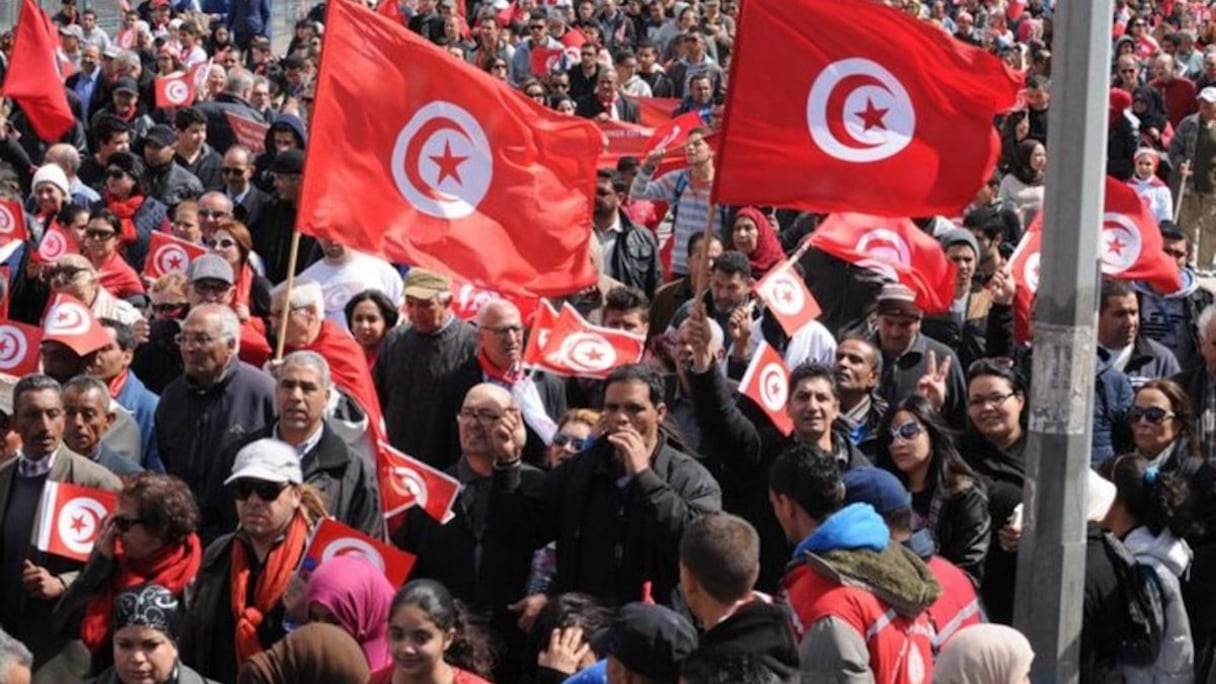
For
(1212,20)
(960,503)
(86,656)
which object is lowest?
(86,656)

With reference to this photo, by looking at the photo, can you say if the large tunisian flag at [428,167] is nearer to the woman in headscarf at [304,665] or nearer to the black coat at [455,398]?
the black coat at [455,398]

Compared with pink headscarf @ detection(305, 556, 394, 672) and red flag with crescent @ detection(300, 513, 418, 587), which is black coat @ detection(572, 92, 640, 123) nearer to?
red flag with crescent @ detection(300, 513, 418, 587)

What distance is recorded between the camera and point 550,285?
9602 millimetres

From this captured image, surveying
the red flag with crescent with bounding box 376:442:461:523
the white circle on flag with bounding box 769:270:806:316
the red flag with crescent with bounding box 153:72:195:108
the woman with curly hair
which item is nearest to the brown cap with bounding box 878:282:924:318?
the white circle on flag with bounding box 769:270:806:316

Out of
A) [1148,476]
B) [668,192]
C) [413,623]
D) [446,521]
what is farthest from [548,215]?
[668,192]

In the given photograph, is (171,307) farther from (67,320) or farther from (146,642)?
(146,642)

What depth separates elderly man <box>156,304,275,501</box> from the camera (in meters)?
9.12

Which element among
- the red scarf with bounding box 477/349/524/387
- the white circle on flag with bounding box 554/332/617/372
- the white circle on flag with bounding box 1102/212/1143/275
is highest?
the white circle on flag with bounding box 1102/212/1143/275

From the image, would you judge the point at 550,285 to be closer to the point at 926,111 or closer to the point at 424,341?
the point at 424,341

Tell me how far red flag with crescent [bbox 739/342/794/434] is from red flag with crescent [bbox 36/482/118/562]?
Answer: 2539 mm

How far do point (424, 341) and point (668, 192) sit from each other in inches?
193

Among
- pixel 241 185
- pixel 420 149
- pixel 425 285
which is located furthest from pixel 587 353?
pixel 241 185

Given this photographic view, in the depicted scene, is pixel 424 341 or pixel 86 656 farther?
pixel 424 341

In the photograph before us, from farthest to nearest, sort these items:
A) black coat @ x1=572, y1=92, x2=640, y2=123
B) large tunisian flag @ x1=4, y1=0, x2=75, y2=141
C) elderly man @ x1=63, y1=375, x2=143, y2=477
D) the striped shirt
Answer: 1. black coat @ x1=572, y1=92, x2=640, y2=123
2. large tunisian flag @ x1=4, y1=0, x2=75, y2=141
3. the striped shirt
4. elderly man @ x1=63, y1=375, x2=143, y2=477
